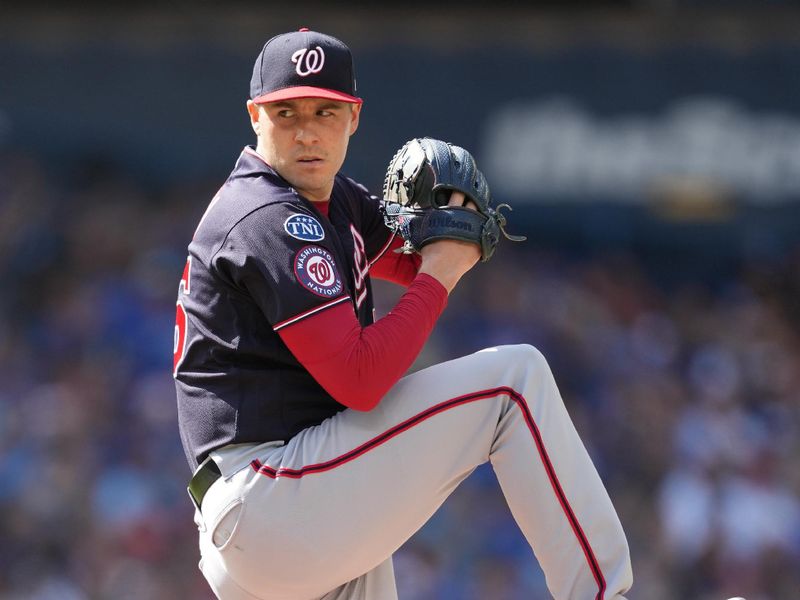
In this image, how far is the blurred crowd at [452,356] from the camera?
5.60 meters

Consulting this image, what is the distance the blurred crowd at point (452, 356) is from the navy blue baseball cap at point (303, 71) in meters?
3.64

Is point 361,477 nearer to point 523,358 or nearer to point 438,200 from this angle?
point 523,358

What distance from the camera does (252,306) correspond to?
219cm

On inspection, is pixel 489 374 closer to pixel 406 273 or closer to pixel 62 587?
pixel 406 273

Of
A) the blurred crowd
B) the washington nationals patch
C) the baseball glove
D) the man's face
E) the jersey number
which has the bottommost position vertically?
the blurred crowd

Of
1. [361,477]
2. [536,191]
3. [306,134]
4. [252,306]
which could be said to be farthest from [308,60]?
Answer: [536,191]

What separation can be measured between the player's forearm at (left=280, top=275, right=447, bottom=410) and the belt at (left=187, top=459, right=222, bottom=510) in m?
0.28

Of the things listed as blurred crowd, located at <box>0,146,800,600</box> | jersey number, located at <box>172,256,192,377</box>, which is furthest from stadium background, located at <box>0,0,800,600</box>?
jersey number, located at <box>172,256,192,377</box>

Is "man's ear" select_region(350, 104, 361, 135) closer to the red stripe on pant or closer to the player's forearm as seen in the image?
the player's forearm

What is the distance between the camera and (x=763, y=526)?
589 centimetres

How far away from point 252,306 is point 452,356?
420cm

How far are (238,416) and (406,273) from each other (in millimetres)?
659

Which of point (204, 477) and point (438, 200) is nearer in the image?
point (204, 477)

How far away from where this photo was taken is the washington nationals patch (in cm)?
209
